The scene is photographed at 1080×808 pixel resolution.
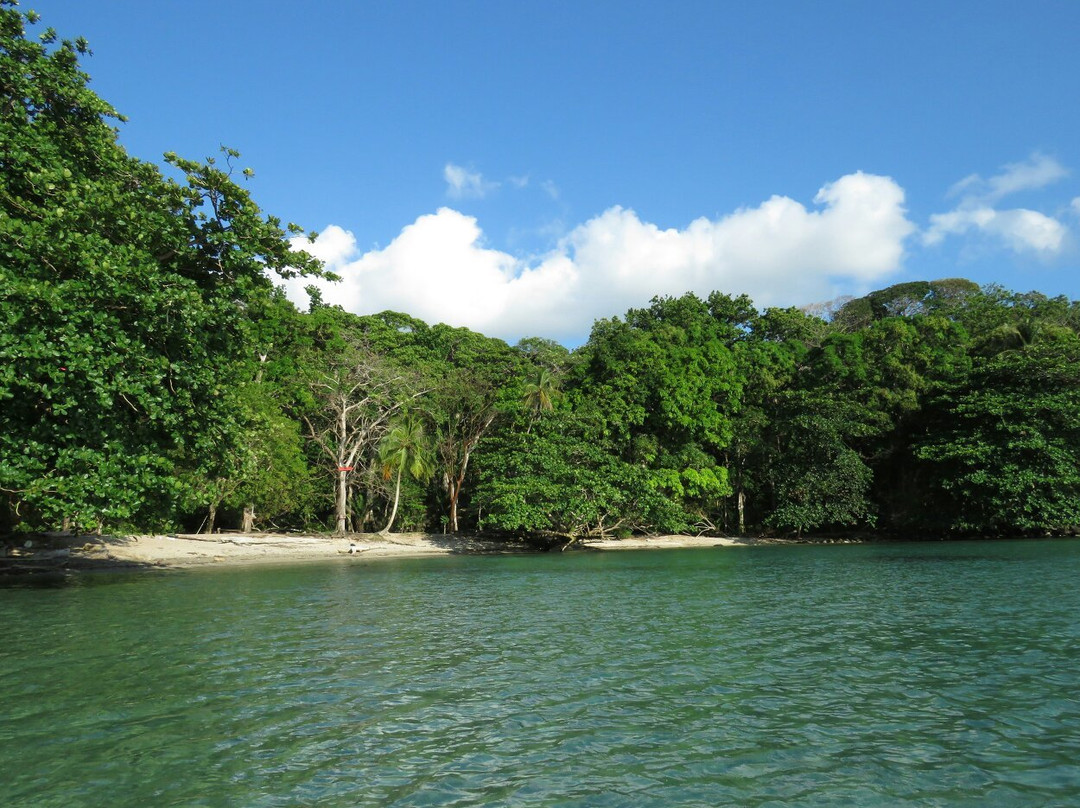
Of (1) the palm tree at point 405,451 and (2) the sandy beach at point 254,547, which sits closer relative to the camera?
(2) the sandy beach at point 254,547

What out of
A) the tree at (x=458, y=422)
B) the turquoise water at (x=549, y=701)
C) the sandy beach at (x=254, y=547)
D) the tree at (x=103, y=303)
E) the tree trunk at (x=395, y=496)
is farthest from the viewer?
the tree at (x=458, y=422)

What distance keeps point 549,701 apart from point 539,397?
106 ft

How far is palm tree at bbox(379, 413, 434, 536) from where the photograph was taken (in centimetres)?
3791

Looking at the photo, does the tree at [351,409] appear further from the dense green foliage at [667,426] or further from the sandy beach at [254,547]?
the sandy beach at [254,547]

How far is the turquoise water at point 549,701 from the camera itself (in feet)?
19.1

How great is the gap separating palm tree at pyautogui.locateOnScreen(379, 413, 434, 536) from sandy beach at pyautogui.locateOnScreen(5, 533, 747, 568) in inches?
128

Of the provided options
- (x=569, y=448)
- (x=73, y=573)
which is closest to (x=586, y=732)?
(x=73, y=573)

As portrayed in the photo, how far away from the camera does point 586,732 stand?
23.4 feet

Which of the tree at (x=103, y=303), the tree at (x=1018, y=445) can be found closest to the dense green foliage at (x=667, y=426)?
the tree at (x=1018, y=445)

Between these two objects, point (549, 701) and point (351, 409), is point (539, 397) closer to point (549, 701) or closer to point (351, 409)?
point (351, 409)

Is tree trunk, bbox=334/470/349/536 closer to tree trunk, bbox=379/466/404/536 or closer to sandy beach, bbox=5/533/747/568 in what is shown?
sandy beach, bbox=5/533/747/568

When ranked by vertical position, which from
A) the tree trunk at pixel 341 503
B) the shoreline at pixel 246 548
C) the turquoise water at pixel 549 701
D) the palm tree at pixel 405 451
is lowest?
the turquoise water at pixel 549 701

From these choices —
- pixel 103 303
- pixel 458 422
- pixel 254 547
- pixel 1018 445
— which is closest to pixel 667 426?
pixel 458 422

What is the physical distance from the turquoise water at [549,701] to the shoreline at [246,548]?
34.7 ft
